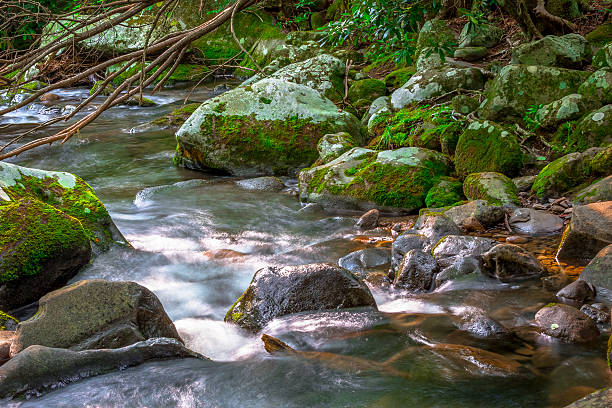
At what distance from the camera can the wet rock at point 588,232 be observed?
12.8 ft

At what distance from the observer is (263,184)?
24.1ft

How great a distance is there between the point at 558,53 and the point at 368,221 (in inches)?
171

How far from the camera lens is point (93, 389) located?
268cm

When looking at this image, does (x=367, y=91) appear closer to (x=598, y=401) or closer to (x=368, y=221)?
(x=368, y=221)

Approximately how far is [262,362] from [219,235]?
2822 mm

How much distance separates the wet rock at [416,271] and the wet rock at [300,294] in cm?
44

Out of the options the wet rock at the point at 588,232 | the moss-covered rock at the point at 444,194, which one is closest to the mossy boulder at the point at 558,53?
the moss-covered rock at the point at 444,194

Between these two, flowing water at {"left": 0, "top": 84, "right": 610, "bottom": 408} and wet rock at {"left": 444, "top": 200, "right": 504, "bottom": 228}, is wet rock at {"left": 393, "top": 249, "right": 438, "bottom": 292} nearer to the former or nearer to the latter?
flowing water at {"left": 0, "top": 84, "right": 610, "bottom": 408}

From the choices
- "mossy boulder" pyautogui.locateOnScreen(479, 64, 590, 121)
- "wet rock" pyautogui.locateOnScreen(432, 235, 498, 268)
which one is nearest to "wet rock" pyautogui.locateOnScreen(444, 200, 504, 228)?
"wet rock" pyautogui.locateOnScreen(432, 235, 498, 268)

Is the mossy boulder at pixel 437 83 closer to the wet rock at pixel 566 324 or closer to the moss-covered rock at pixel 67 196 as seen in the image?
the moss-covered rock at pixel 67 196

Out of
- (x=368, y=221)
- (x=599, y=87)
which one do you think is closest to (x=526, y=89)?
(x=599, y=87)

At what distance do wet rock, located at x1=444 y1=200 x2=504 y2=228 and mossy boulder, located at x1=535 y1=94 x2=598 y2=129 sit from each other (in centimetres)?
177

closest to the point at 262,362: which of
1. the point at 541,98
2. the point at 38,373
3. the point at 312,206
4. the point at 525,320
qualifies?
the point at 38,373

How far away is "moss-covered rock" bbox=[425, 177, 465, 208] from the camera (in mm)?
5684
